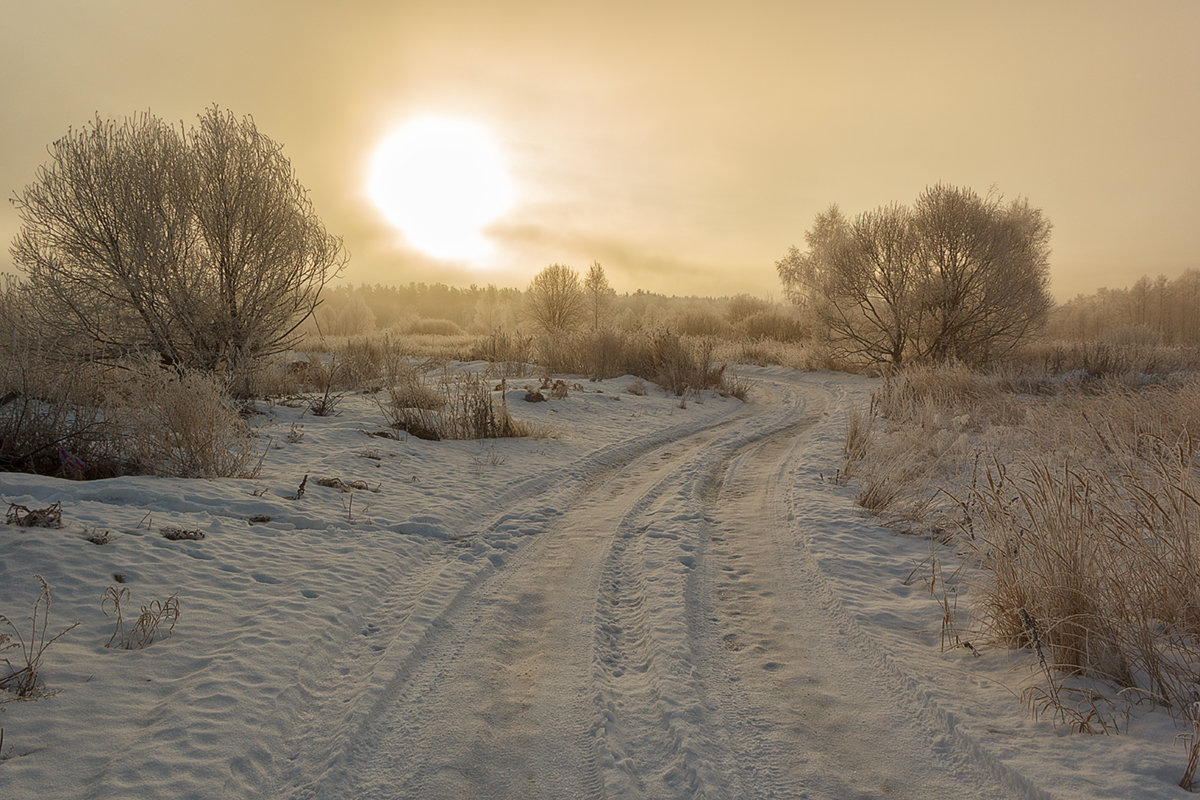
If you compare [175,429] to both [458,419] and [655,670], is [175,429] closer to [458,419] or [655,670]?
[458,419]

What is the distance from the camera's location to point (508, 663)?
310 centimetres

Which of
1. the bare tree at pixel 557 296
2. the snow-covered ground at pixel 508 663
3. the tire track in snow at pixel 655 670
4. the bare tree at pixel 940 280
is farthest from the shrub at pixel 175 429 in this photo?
the bare tree at pixel 557 296

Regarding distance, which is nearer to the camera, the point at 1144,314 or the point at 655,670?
the point at 655,670

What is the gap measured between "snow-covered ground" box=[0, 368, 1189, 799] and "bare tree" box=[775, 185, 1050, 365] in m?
15.3

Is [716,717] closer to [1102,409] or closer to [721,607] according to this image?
[721,607]

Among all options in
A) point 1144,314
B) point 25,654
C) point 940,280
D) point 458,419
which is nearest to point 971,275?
point 940,280

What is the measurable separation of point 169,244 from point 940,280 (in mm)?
19837

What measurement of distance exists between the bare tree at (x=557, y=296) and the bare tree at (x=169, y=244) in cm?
2353

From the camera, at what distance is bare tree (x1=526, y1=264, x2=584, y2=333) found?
1302 inches

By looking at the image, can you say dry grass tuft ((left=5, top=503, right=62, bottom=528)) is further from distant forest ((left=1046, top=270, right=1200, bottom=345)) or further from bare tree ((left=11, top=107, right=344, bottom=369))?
distant forest ((left=1046, top=270, right=1200, bottom=345))

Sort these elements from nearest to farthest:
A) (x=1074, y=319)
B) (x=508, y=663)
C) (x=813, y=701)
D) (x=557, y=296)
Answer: (x=813, y=701) < (x=508, y=663) < (x=557, y=296) < (x=1074, y=319)

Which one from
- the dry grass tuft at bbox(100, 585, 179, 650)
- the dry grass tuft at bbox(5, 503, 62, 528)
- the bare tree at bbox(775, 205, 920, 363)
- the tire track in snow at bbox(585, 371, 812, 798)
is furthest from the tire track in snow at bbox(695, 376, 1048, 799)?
the bare tree at bbox(775, 205, 920, 363)

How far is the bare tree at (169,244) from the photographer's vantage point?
7.66 metres

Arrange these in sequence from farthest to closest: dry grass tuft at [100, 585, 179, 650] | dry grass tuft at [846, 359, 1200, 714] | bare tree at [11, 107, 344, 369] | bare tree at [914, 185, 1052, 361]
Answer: bare tree at [914, 185, 1052, 361]
bare tree at [11, 107, 344, 369]
dry grass tuft at [100, 585, 179, 650]
dry grass tuft at [846, 359, 1200, 714]
